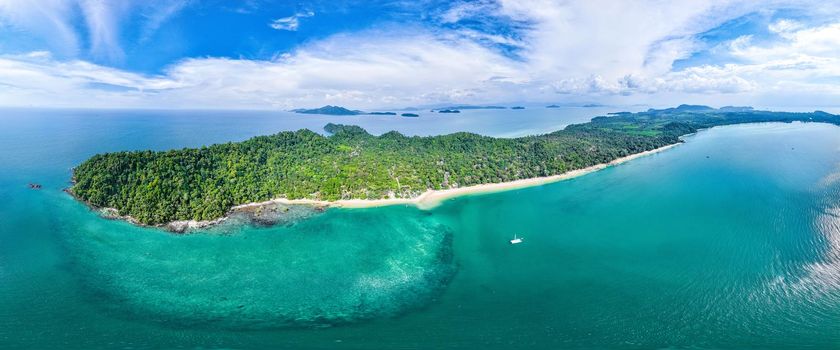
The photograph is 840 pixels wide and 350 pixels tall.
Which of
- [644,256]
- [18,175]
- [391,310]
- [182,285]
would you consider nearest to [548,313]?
[391,310]

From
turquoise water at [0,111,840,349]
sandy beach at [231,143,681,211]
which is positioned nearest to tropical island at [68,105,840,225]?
sandy beach at [231,143,681,211]

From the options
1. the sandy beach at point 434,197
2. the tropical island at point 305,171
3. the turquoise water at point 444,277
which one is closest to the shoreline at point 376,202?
the sandy beach at point 434,197

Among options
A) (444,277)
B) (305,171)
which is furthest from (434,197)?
(444,277)

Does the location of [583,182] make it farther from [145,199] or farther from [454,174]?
[145,199]

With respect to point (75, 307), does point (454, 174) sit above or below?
above

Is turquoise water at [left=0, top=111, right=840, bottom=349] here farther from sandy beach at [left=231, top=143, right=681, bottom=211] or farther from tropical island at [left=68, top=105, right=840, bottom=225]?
tropical island at [left=68, top=105, right=840, bottom=225]

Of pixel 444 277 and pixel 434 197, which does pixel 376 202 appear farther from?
pixel 444 277

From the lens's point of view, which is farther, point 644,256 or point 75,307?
point 644,256

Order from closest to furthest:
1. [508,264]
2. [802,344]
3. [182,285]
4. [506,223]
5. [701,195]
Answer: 1. [802,344]
2. [182,285]
3. [508,264]
4. [506,223]
5. [701,195]
